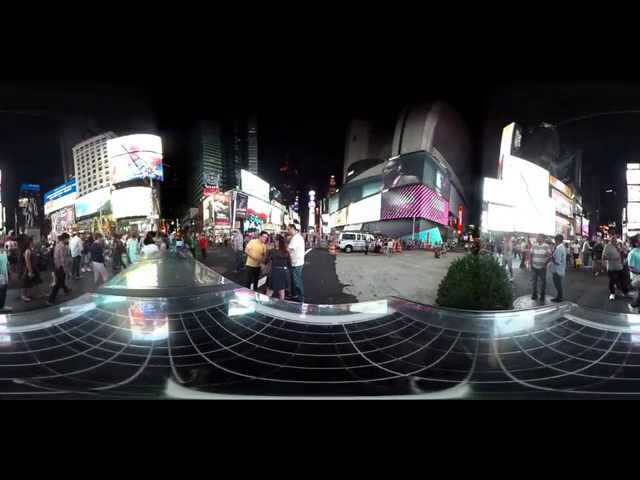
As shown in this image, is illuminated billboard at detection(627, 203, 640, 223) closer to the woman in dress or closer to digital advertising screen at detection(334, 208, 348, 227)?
digital advertising screen at detection(334, 208, 348, 227)

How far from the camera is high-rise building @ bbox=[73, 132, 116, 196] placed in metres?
1.85

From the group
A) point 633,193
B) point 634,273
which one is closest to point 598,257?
point 634,273

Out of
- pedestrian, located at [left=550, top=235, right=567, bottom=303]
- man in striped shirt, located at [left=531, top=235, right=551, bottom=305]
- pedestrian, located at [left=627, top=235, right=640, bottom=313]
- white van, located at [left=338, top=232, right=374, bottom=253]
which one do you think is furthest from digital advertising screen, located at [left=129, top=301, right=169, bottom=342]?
pedestrian, located at [left=627, top=235, right=640, bottom=313]

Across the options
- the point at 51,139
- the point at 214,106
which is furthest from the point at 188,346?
the point at 51,139

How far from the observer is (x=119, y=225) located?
191 centimetres

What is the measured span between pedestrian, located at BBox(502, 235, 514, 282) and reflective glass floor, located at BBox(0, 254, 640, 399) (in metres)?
0.25

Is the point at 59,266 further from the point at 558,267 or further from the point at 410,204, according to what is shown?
the point at 558,267

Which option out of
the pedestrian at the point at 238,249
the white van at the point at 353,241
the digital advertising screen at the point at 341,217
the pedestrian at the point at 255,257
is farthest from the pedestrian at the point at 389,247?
the pedestrian at the point at 238,249

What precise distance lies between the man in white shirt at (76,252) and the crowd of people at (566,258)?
2248 millimetres

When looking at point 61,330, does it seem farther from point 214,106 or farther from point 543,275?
point 543,275

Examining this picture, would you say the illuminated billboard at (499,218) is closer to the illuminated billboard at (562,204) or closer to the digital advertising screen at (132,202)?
the illuminated billboard at (562,204)

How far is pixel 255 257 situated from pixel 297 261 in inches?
9.5

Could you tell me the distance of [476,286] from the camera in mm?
1726
